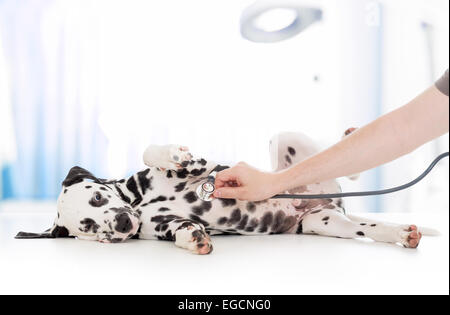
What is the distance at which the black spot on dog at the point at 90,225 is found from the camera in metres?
1.68

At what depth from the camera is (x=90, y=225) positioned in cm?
169

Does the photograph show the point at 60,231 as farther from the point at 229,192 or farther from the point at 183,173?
the point at 229,192

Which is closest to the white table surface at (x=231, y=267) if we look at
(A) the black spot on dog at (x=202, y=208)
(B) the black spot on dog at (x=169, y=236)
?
(B) the black spot on dog at (x=169, y=236)

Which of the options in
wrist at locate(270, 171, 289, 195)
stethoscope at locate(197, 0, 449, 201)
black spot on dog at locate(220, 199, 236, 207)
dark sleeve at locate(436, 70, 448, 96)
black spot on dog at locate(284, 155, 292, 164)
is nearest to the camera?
dark sleeve at locate(436, 70, 448, 96)

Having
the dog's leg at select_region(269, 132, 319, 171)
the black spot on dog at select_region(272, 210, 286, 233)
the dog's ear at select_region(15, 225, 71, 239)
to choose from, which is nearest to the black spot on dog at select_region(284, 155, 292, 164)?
the dog's leg at select_region(269, 132, 319, 171)

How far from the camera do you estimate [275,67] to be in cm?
371

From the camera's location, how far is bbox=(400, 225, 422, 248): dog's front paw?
1.61 meters

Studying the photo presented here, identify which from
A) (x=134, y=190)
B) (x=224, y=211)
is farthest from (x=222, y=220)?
(x=134, y=190)

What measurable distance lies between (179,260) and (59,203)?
0.57 metres

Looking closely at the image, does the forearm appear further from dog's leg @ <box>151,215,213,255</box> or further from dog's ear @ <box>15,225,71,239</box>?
dog's ear @ <box>15,225,71,239</box>

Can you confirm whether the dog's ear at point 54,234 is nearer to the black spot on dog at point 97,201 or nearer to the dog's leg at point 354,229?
the black spot on dog at point 97,201

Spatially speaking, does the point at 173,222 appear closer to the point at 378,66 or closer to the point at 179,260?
the point at 179,260

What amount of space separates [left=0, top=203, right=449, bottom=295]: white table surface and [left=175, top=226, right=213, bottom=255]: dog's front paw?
29 millimetres
